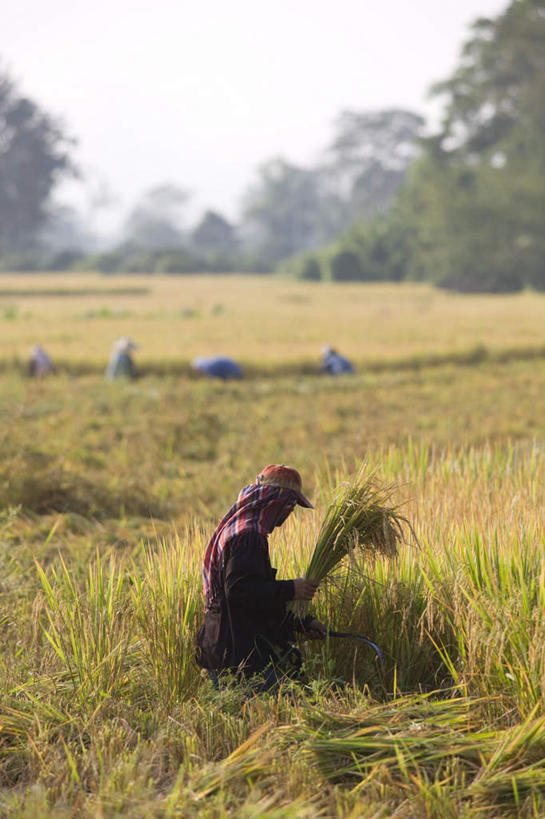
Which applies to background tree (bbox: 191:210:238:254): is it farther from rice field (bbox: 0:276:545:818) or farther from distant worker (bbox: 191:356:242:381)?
rice field (bbox: 0:276:545:818)

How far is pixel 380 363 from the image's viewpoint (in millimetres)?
18047

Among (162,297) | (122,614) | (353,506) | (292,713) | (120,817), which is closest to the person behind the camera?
(120,817)

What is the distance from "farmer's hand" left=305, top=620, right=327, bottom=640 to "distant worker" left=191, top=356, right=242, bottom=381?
12.0 m

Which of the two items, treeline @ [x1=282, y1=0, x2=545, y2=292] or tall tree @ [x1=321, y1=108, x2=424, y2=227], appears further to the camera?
tall tree @ [x1=321, y1=108, x2=424, y2=227]

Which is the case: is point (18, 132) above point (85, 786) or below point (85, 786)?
above

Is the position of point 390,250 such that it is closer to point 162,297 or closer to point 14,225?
point 162,297

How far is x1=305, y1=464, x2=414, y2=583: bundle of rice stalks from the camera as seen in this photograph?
4004mm

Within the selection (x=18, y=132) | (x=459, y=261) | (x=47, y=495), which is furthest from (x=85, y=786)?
(x=18, y=132)

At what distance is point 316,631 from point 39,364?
42.2 ft

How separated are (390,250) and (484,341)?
3276cm

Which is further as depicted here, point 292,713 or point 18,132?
point 18,132

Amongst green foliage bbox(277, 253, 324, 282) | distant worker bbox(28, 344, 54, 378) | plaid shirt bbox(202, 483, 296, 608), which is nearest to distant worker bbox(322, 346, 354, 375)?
distant worker bbox(28, 344, 54, 378)

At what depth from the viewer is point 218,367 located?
51.8 ft

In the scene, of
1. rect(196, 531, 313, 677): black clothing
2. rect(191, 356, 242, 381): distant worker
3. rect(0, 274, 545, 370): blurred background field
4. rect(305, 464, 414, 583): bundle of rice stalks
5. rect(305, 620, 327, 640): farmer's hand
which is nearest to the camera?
rect(196, 531, 313, 677): black clothing
